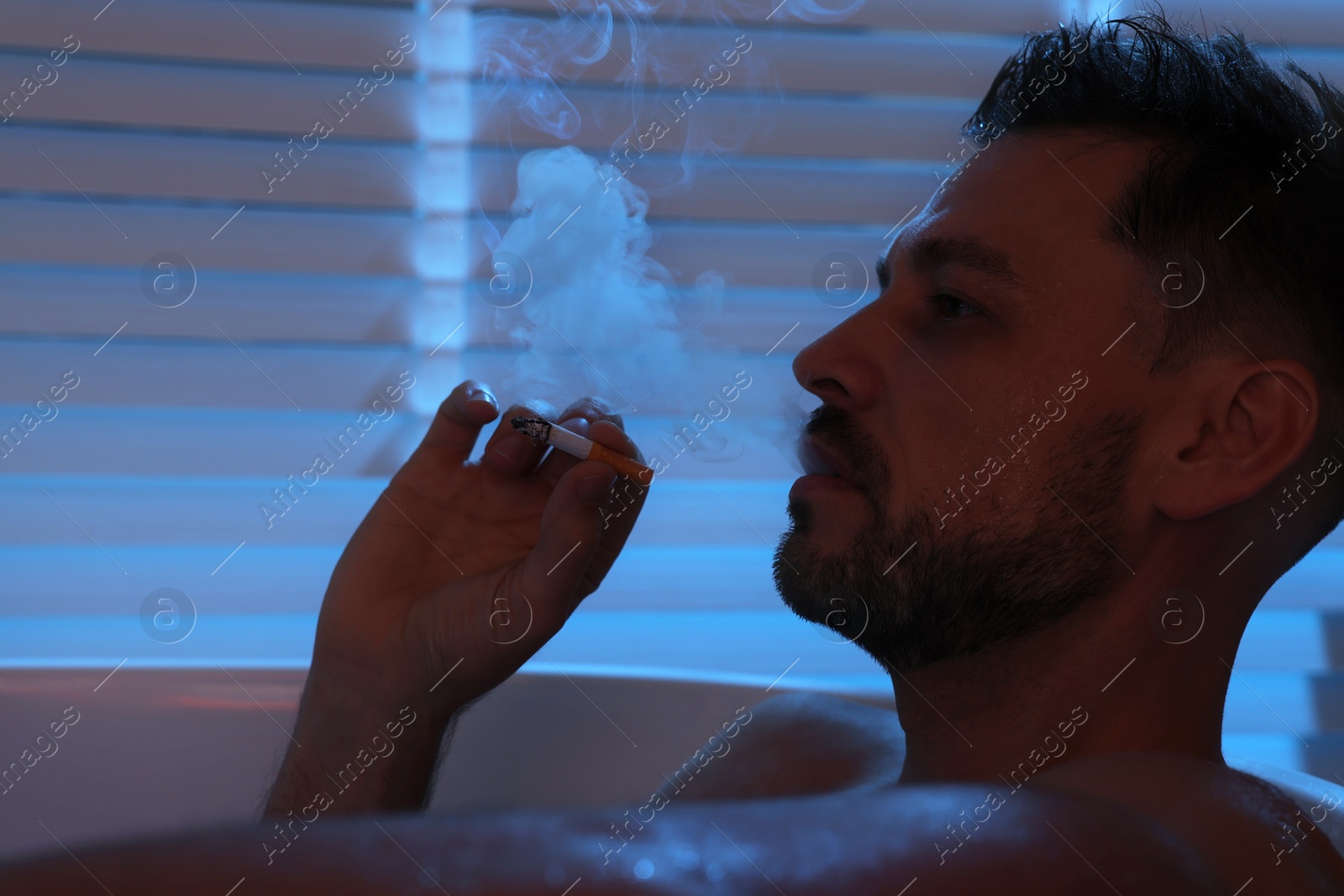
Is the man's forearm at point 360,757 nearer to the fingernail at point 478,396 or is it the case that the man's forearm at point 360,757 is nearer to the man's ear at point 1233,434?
the fingernail at point 478,396

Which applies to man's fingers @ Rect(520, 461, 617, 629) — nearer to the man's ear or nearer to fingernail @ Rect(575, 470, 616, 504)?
fingernail @ Rect(575, 470, 616, 504)

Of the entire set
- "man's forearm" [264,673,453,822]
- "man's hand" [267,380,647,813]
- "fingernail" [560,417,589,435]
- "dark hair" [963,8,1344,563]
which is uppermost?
"dark hair" [963,8,1344,563]

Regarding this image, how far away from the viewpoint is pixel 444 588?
1.16m

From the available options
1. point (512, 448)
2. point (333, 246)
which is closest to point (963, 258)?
point (512, 448)

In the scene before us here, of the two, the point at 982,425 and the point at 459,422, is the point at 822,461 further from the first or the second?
the point at 459,422

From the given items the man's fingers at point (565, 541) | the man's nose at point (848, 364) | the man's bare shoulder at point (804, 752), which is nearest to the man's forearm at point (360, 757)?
the man's fingers at point (565, 541)

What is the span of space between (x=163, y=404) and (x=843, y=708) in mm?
1060

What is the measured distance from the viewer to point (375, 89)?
1.54 meters

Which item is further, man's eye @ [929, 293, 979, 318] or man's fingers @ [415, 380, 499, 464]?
man's fingers @ [415, 380, 499, 464]

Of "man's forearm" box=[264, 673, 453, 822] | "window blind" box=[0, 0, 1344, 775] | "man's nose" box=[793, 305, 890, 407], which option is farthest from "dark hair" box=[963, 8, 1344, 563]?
"man's forearm" box=[264, 673, 453, 822]

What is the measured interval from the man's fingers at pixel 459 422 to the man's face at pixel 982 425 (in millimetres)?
367

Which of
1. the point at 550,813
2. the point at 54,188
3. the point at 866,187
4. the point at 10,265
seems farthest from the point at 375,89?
the point at 550,813

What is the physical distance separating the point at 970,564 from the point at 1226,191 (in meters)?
0.43

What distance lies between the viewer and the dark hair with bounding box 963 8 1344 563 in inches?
37.6
